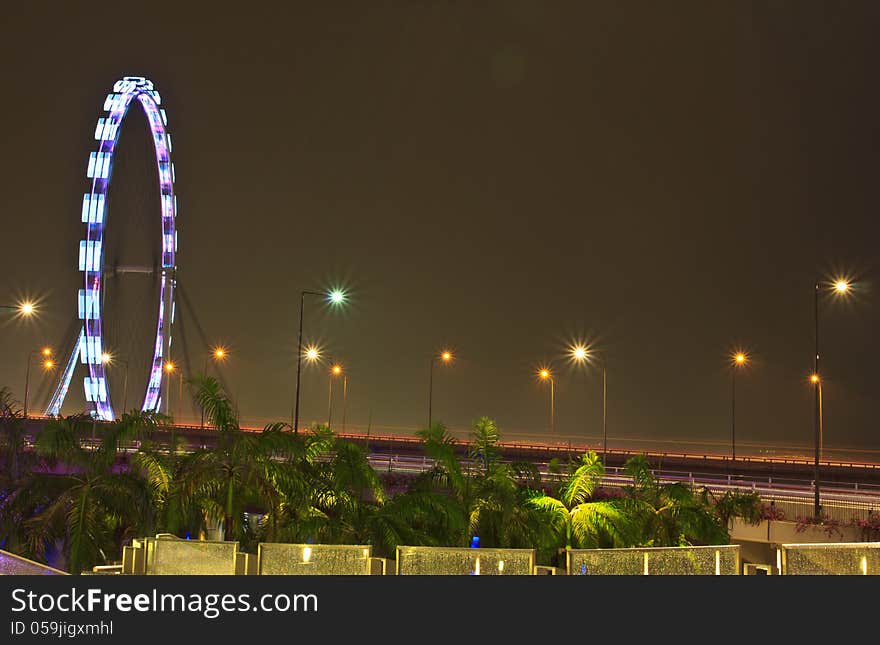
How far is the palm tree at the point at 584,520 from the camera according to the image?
19781 millimetres

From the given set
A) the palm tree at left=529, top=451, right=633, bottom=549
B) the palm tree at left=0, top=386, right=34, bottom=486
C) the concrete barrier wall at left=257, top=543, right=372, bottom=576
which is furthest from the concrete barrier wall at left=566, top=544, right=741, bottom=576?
the palm tree at left=0, top=386, right=34, bottom=486

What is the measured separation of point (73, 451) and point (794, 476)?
A: 3668 cm

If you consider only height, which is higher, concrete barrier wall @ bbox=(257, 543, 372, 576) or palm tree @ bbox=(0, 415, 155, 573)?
palm tree @ bbox=(0, 415, 155, 573)

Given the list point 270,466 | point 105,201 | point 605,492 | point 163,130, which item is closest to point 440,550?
point 270,466

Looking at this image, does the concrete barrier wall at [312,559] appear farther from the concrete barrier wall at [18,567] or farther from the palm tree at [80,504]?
the palm tree at [80,504]

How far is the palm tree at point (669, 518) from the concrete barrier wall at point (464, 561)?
11857 millimetres

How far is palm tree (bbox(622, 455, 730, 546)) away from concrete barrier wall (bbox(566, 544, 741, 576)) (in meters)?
10.8

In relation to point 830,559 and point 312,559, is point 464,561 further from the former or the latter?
point 830,559

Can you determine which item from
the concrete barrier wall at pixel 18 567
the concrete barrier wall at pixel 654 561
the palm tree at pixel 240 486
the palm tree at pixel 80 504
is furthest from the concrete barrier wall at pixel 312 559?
the palm tree at pixel 240 486

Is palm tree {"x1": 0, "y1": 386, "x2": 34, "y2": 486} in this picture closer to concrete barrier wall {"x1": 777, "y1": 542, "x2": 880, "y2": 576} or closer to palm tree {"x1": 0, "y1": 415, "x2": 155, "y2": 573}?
palm tree {"x1": 0, "y1": 415, "x2": 155, "y2": 573}

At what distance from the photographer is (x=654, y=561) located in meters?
9.48

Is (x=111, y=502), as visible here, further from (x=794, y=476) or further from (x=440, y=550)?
(x=794, y=476)

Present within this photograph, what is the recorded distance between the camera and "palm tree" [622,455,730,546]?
67.7ft
